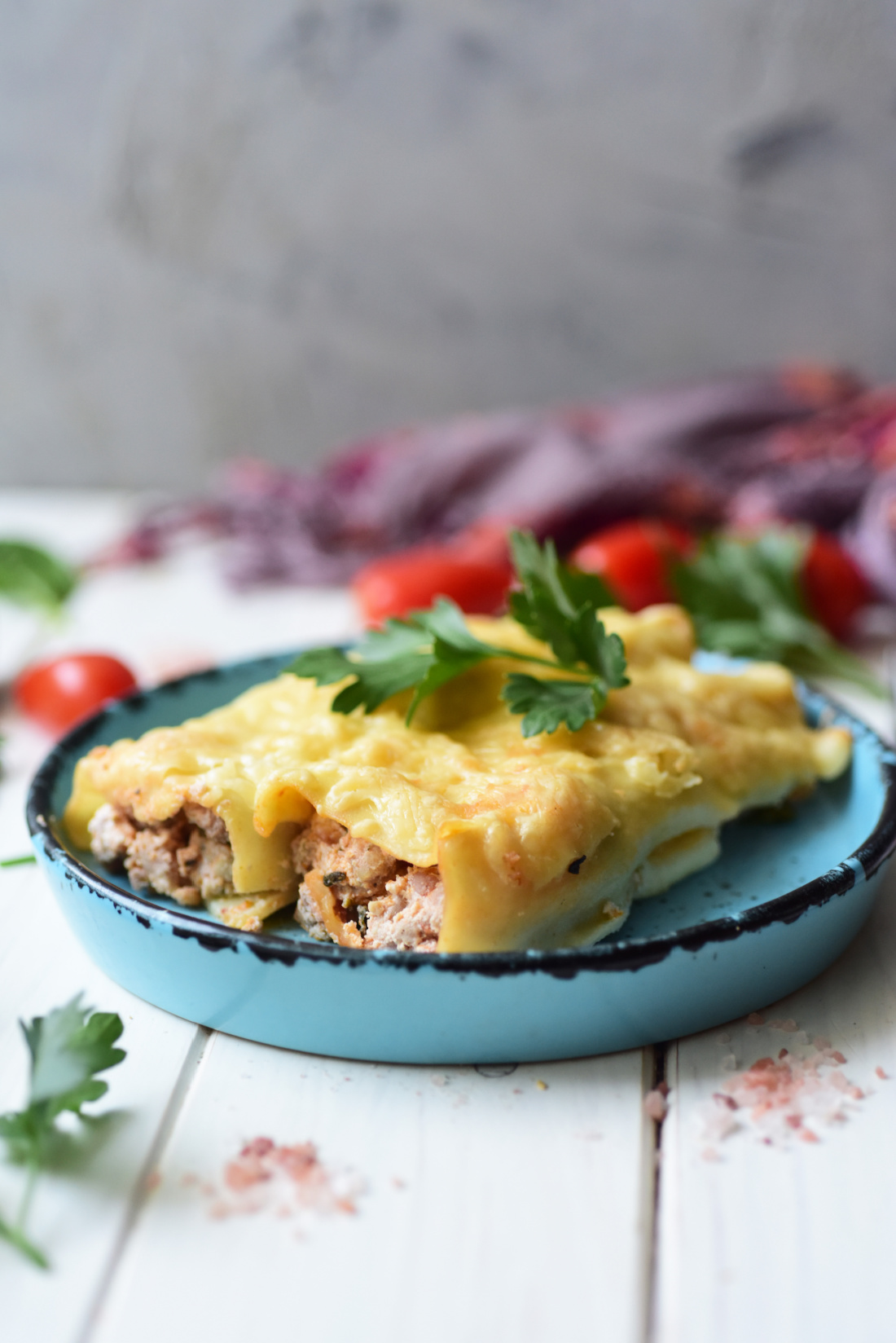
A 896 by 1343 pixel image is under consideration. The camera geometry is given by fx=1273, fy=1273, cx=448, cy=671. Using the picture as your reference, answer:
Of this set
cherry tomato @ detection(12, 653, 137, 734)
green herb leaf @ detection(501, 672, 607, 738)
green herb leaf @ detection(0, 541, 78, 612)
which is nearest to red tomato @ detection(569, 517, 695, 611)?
cherry tomato @ detection(12, 653, 137, 734)

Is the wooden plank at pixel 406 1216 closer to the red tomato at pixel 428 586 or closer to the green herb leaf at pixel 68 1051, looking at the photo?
the green herb leaf at pixel 68 1051

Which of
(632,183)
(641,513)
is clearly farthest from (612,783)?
(632,183)

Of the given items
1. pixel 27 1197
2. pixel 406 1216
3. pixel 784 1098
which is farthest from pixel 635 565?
pixel 27 1197

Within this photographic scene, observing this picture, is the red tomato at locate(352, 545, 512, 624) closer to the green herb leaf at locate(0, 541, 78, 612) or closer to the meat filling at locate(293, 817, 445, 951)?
the green herb leaf at locate(0, 541, 78, 612)

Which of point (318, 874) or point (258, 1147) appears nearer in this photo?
point (258, 1147)

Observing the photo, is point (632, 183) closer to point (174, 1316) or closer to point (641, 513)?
point (641, 513)

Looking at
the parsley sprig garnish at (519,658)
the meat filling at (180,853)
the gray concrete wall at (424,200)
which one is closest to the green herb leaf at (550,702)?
the parsley sprig garnish at (519,658)

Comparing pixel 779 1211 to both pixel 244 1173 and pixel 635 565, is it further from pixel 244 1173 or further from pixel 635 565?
pixel 635 565
